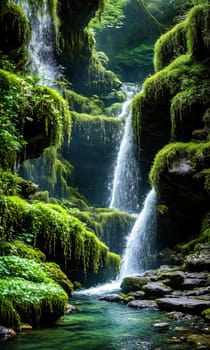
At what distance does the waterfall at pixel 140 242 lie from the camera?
598 inches

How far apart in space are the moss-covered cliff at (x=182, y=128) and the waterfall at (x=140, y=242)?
45 centimetres

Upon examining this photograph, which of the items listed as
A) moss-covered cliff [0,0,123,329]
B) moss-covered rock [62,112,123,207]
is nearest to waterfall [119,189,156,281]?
moss-covered cliff [0,0,123,329]

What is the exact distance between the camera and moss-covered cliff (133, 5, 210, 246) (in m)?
13.7

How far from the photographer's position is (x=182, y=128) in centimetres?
1488

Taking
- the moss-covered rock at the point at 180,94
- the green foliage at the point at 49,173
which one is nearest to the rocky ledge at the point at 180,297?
the moss-covered rock at the point at 180,94

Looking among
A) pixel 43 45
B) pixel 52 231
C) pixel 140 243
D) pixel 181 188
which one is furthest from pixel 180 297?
pixel 43 45

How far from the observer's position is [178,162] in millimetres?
13758

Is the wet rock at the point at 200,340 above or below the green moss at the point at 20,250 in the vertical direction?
below

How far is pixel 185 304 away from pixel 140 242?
792 centimetres

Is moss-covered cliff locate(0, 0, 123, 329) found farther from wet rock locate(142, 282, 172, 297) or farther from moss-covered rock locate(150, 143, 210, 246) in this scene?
moss-covered rock locate(150, 143, 210, 246)

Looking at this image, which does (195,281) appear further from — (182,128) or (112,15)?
(112,15)

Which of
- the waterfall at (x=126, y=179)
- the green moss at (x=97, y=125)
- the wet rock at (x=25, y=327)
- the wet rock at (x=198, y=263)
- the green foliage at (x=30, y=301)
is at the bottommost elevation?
the wet rock at (x=198, y=263)

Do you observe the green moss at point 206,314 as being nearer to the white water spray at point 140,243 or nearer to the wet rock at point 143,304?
the wet rock at point 143,304

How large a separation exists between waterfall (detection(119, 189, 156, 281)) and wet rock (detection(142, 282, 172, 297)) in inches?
200
